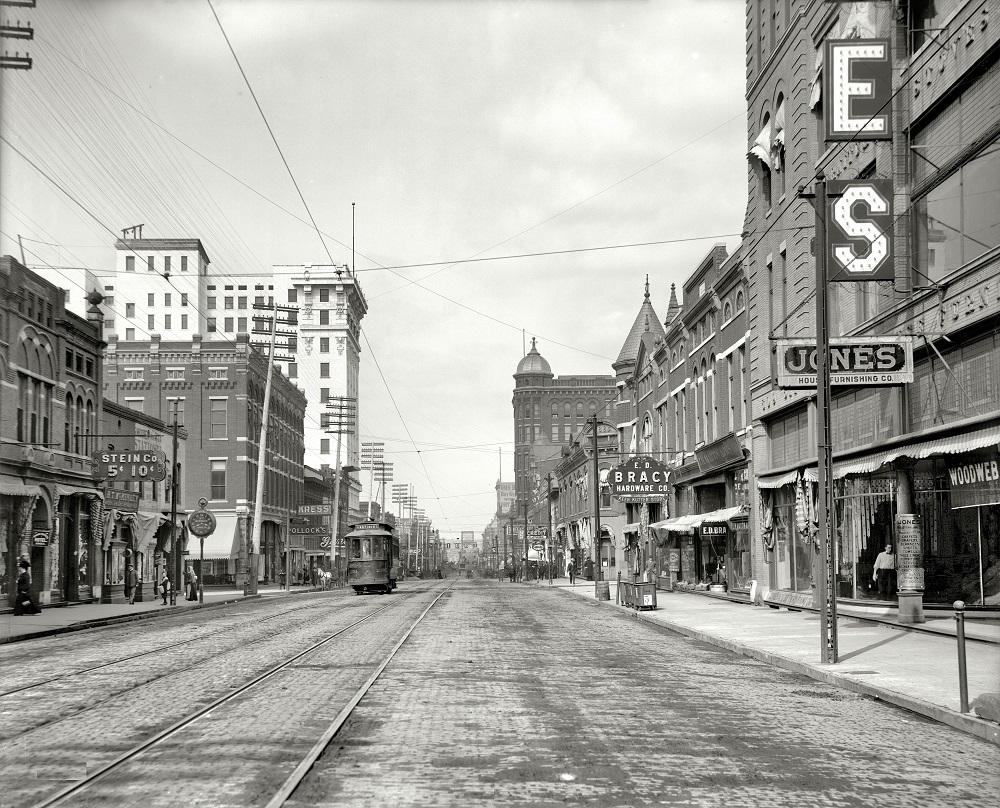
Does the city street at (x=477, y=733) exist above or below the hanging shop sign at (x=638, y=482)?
below

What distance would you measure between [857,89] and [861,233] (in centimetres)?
360

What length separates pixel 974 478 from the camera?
18672mm

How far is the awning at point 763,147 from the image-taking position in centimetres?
3089

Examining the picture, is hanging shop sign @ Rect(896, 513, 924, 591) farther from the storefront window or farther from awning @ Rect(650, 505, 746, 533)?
awning @ Rect(650, 505, 746, 533)

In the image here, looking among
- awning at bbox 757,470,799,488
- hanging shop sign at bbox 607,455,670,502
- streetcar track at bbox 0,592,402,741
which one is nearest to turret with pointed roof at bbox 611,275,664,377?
hanging shop sign at bbox 607,455,670,502

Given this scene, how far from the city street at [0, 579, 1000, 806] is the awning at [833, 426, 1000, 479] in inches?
206

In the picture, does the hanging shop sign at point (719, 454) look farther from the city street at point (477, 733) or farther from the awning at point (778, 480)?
the city street at point (477, 733)

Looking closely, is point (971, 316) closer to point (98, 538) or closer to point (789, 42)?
point (789, 42)

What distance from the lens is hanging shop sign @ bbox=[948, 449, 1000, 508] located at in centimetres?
1788

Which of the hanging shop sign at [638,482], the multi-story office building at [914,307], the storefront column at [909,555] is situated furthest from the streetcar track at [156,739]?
the hanging shop sign at [638,482]

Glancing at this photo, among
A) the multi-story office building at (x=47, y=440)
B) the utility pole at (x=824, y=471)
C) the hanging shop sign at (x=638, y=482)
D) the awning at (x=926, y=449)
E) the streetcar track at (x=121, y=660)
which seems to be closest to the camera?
the streetcar track at (x=121, y=660)

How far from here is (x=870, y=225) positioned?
19844 mm

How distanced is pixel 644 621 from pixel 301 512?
43334 mm

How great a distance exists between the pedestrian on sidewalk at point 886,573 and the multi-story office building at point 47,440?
24.0 m
